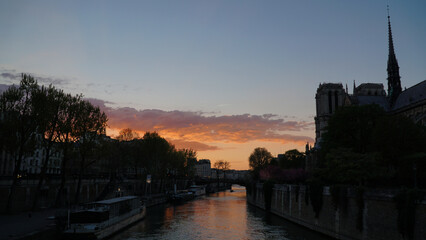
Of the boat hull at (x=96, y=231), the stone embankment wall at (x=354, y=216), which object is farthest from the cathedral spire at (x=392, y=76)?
the boat hull at (x=96, y=231)

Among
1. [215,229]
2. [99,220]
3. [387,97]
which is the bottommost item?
[215,229]

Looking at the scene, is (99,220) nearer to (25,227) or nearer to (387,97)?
(25,227)

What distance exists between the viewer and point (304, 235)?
3875 centimetres

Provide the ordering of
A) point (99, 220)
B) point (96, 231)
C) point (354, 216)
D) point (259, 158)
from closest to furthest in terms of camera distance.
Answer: point (96, 231) < point (354, 216) < point (99, 220) < point (259, 158)

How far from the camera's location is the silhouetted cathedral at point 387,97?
75.8 m

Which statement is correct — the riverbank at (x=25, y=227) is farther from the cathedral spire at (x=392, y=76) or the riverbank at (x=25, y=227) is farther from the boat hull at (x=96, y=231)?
the cathedral spire at (x=392, y=76)

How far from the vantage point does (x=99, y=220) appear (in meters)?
33.0

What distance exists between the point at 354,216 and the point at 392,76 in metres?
82.4

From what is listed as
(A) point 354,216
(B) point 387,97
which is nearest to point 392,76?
(B) point 387,97

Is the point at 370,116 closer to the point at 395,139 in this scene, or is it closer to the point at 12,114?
the point at 395,139

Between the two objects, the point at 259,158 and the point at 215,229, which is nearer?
the point at 215,229

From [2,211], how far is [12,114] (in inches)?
489

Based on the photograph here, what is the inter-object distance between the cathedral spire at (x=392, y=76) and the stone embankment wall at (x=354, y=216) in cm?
6294

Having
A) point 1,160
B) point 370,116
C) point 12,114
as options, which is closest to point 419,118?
point 370,116
